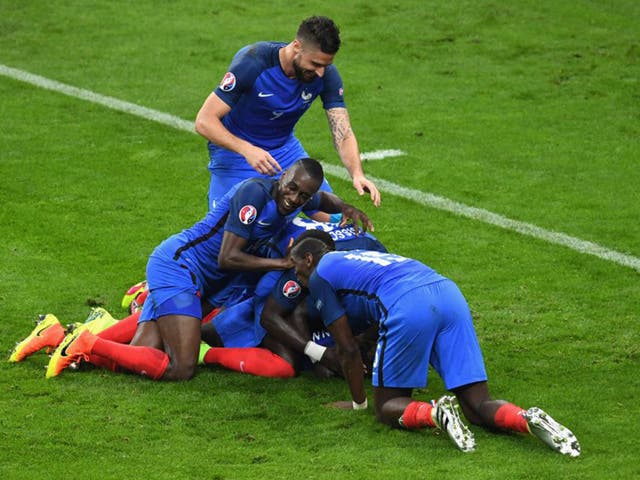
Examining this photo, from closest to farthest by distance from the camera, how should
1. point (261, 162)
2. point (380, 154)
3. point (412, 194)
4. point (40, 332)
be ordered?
1. point (40, 332)
2. point (261, 162)
3. point (412, 194)
4. point (380, 154)

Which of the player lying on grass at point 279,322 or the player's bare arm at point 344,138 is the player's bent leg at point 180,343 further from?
the player's bare arm at point 344,138

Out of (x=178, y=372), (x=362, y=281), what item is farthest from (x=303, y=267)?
(x=178, y=372)

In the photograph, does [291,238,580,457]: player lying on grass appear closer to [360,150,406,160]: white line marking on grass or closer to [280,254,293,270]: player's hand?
[280,254,293,270]: player's hand

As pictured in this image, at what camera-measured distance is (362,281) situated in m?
7.43

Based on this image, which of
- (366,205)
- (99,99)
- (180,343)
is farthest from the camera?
(99,99)

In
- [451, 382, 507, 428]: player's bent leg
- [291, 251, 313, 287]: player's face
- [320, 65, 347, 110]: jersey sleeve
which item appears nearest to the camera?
[451, 382, 507, 428]: player's bent leg

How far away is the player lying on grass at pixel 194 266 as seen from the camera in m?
8.10

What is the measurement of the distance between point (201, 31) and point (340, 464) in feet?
36.0

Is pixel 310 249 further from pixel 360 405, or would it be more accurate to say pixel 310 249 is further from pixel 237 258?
pixel 360 405

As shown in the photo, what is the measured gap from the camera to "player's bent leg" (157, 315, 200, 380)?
809 cm

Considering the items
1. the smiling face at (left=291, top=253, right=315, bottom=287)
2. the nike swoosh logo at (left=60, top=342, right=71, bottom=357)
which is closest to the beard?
the smiling face at (left=291, top=253, right=315, bottom=287)

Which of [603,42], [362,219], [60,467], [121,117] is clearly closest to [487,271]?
[362,219]

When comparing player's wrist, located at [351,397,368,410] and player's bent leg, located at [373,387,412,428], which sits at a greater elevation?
player's bent leg, located at [373,387,412,428]

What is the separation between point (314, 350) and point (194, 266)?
1.05m
